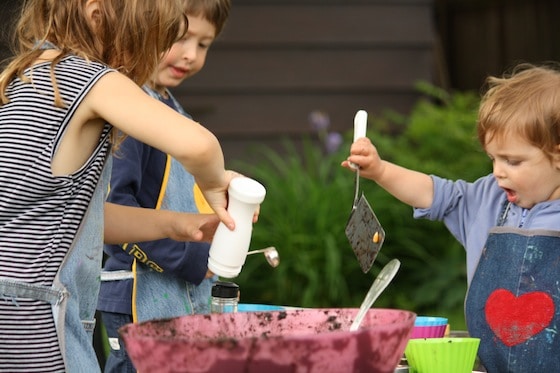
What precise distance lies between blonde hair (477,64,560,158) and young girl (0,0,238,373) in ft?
2.69

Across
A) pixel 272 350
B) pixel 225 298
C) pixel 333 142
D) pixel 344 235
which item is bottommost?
pixel 344 235

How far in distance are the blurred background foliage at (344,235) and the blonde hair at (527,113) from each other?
10.3ft

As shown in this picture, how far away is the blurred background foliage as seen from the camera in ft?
18.7

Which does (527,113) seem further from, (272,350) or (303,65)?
(303,65)

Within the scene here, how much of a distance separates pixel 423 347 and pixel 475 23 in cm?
598

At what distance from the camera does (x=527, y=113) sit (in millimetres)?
2387

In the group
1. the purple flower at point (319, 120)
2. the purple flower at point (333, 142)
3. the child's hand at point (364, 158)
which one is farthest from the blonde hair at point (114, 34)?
the purple flower at point (319, 120)

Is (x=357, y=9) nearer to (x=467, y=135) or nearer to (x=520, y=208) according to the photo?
(x=467, y=135)

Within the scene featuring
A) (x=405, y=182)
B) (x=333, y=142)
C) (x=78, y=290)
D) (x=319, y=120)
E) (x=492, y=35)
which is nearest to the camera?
(x=78, y=290)

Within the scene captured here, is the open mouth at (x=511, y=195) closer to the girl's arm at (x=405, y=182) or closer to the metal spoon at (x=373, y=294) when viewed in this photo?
the girl's arm at (x=405, y=182)

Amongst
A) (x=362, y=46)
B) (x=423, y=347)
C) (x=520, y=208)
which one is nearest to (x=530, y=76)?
(x=520, y=208)

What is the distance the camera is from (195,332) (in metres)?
1.73

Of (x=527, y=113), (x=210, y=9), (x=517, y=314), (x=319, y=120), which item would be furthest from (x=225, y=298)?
(x=319, y=120)

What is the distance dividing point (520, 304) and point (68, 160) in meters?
1.02
